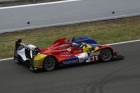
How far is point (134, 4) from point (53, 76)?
8798 millimetres

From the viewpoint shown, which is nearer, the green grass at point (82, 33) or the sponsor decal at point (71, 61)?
the sponsor decal at point (71, 61)

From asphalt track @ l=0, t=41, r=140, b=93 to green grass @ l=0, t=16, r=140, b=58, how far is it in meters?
2.75

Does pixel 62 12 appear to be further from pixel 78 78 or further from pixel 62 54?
pixel 78 78

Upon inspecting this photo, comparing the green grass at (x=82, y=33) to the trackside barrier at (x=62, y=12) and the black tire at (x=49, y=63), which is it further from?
the black tire at (x=49, y=63)

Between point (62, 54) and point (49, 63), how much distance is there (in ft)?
1.59

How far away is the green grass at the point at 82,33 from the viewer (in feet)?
47.6

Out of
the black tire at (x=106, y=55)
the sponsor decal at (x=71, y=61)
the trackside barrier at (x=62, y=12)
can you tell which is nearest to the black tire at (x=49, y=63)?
the sponsor decal at (x=71, y=61)

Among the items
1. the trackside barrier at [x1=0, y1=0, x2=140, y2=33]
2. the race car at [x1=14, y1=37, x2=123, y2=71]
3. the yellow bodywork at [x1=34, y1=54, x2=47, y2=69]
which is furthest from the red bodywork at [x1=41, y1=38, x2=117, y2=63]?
the trackside barrier at [x1=0, y1=0, x2=140, y2=33]

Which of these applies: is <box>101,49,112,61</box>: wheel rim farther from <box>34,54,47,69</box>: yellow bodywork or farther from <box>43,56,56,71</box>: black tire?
<box>34,54,47,69</box>: yellow bodywork

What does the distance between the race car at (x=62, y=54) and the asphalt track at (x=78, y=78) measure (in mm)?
185

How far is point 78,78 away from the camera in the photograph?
9914 millimetres

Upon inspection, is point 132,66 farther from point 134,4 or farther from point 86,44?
point 134,4

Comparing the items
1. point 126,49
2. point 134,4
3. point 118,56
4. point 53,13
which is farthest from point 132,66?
point 134,4

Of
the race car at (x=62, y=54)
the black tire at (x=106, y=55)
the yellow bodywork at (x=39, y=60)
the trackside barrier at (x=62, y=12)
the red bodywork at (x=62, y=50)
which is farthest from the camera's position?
the trackside barrier at (x=62, y=12)
